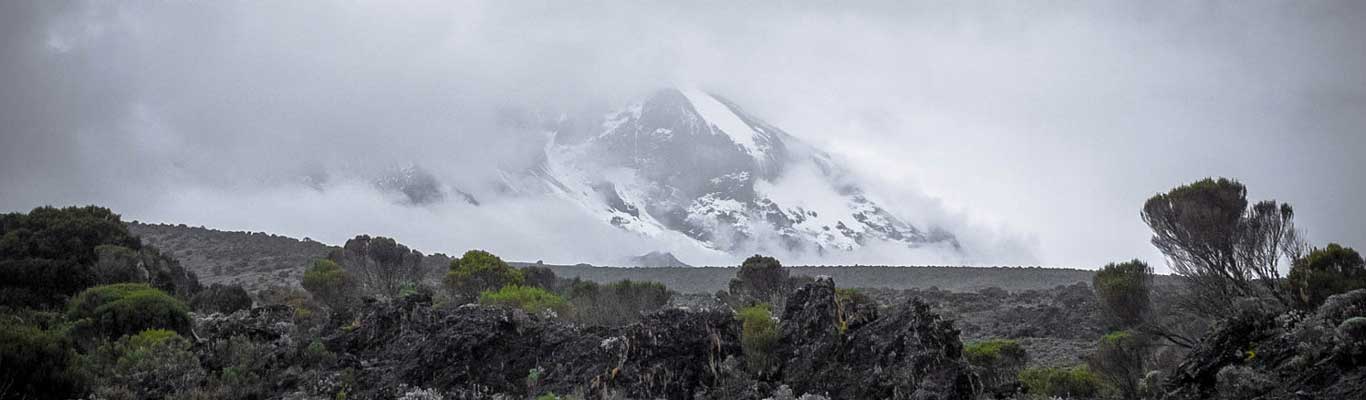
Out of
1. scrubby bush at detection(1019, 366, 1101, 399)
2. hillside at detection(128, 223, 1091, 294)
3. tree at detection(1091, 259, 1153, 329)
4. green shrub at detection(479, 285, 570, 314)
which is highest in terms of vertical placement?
hillside at detection(128, 223, 1091, 294)

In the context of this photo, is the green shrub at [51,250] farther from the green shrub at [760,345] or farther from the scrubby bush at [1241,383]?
the scrubby bush at [1241,383]

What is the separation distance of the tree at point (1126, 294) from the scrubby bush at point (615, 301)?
10698 mm

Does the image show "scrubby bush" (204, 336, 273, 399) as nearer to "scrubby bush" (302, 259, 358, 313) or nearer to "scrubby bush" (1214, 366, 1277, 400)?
"scrubby bush" (1214, 366, 1277, 400)

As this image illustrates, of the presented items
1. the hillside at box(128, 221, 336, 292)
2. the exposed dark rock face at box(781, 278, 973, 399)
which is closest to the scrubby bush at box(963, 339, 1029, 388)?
the exposed dark rock face at box(781, 278, 973, 399)

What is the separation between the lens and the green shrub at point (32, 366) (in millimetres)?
9406

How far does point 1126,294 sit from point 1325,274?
476 centimetres

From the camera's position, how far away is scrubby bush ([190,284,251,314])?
21.5 metres

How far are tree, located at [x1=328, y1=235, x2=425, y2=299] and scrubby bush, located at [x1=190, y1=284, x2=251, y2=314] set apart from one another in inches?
252

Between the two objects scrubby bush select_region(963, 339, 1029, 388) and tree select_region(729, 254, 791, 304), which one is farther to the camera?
tree select_region(729, 254, 791, 304)

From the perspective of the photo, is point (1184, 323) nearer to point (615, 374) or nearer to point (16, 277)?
point (615, 374)

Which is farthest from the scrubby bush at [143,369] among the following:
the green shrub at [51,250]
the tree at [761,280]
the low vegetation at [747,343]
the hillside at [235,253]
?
the hillside at [235,253]

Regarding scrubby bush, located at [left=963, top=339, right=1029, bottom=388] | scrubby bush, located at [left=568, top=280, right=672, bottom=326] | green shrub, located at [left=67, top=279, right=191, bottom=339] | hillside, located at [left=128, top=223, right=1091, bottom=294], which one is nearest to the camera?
green shrub, located at [left=67, top=279, right=191, bottom=339]

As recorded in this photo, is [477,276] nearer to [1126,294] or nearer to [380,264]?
[380,264]

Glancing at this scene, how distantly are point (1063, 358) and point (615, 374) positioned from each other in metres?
12.6
